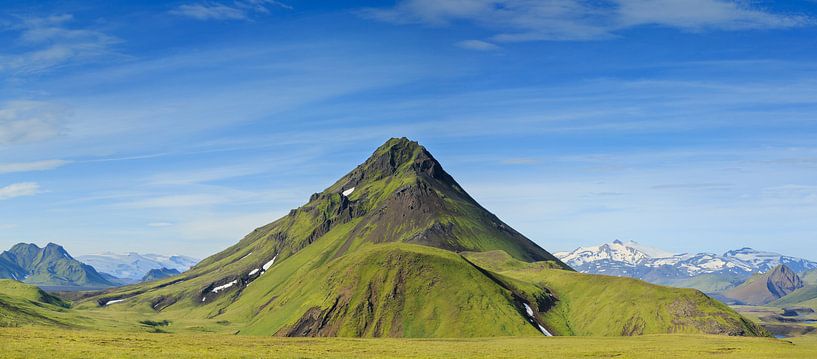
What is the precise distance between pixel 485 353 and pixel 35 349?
228 feet

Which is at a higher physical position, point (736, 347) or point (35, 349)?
point (35, 349)

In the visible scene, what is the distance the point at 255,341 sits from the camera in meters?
131

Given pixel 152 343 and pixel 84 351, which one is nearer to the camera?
pixel 84 351

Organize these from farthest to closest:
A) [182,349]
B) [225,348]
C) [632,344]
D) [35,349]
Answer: [632,344], [225,348], [182,349], [35,349]

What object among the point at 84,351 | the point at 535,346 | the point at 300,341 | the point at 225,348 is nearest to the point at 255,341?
the point at 300,341

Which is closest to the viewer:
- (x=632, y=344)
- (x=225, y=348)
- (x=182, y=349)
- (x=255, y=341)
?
(x=182, y=349)

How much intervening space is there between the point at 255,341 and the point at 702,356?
82280mm

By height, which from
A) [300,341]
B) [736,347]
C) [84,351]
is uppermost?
[84,351]

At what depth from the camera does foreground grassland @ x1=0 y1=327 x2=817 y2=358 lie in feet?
307

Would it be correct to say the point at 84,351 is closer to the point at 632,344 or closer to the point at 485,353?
the point at 485,353

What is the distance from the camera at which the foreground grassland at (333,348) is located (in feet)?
307

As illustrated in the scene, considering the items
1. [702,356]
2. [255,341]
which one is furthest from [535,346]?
[255,341]

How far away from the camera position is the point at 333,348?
4766 inches

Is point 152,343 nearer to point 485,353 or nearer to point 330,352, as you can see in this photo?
point 330,352
